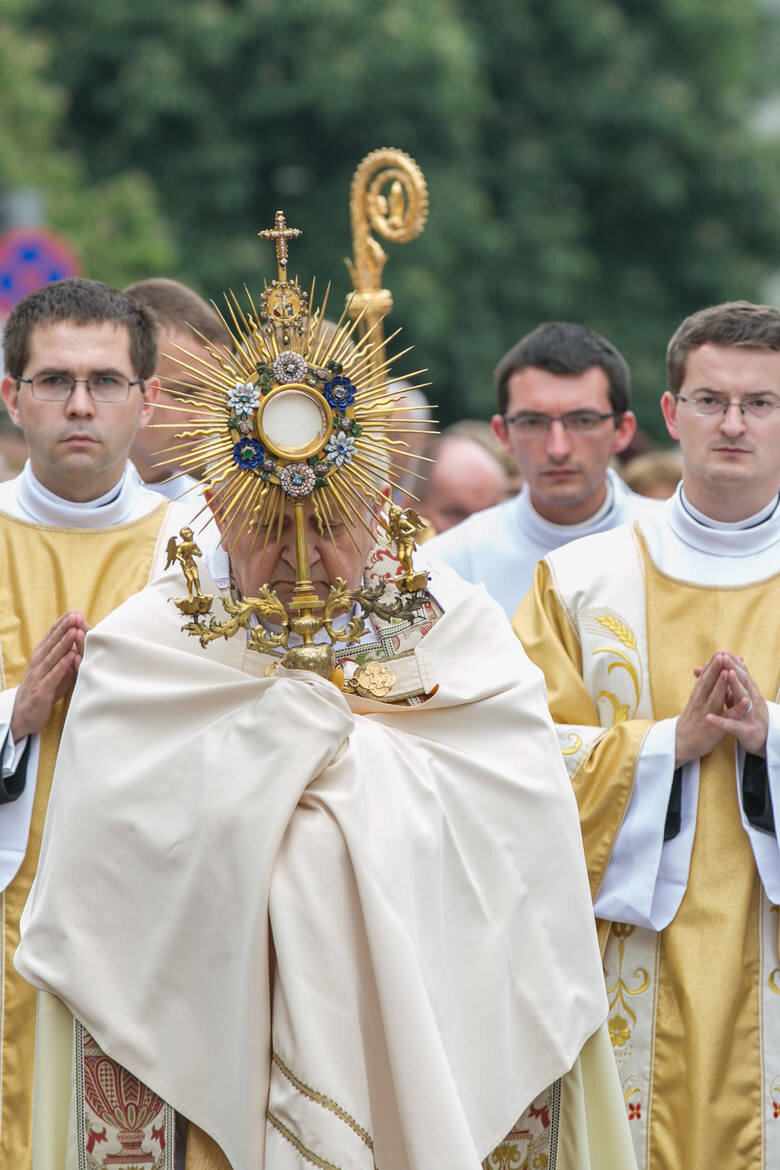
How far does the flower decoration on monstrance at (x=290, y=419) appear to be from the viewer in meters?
3.22

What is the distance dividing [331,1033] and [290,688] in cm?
59

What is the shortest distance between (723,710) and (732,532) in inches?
22.0

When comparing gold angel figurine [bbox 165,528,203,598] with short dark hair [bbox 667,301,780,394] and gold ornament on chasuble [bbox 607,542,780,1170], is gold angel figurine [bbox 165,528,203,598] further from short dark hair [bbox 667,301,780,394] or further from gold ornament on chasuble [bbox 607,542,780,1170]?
short dark hair [bbox 667,301,780,394]

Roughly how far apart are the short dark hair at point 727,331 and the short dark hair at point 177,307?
4.76 feet

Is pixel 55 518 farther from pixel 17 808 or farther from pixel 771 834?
pixel 771 834

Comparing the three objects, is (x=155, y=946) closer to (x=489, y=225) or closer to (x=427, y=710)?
(x=427, y=710)

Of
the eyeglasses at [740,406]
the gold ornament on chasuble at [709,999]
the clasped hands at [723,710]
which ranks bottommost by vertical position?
the gold ornament on chasuble at [709,999]

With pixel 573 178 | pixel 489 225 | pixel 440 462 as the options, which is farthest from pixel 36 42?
pixel 440 462

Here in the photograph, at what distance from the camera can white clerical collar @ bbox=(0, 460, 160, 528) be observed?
4785 mm

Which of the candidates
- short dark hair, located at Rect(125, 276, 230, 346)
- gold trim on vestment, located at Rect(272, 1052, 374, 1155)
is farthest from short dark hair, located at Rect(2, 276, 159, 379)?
gold trim on vestment, located at Rect(272, 1052, 374, 1155)

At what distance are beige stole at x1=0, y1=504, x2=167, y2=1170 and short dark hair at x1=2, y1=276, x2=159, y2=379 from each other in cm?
39

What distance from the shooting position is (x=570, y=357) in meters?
5.72

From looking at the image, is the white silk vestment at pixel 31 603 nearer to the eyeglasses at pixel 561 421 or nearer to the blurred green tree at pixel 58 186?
the eyeglasses at pixel 561 421

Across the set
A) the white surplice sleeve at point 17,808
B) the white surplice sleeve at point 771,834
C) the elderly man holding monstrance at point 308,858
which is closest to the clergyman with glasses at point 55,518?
the white surplice sleeve at point 17,808
